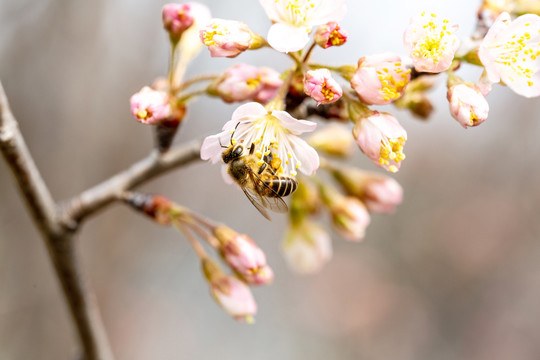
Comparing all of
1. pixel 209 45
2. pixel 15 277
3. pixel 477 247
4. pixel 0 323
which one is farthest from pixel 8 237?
pixel 477 247

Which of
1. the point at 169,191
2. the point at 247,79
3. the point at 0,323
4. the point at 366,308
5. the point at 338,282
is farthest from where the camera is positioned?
the point at 338,282

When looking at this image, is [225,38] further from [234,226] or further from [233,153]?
[234,226]

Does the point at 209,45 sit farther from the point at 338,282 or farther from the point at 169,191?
the point at 338,282

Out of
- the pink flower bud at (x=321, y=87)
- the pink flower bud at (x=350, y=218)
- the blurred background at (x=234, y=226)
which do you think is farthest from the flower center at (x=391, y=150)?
the blurred background at (x=234, y=226)

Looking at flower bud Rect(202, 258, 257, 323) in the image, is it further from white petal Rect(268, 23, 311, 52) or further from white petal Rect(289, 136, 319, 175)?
A: white petal Rect(268, 23, 311, 52)

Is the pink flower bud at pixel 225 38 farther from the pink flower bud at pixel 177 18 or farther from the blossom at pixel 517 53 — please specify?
the blossom at pixel 517 53

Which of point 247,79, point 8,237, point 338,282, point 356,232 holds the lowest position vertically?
point 338,282

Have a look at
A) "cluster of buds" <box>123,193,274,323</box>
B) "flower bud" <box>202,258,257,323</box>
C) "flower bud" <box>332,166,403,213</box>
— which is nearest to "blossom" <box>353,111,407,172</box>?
"cluster of buds" <box>123,193,274,323</box>
